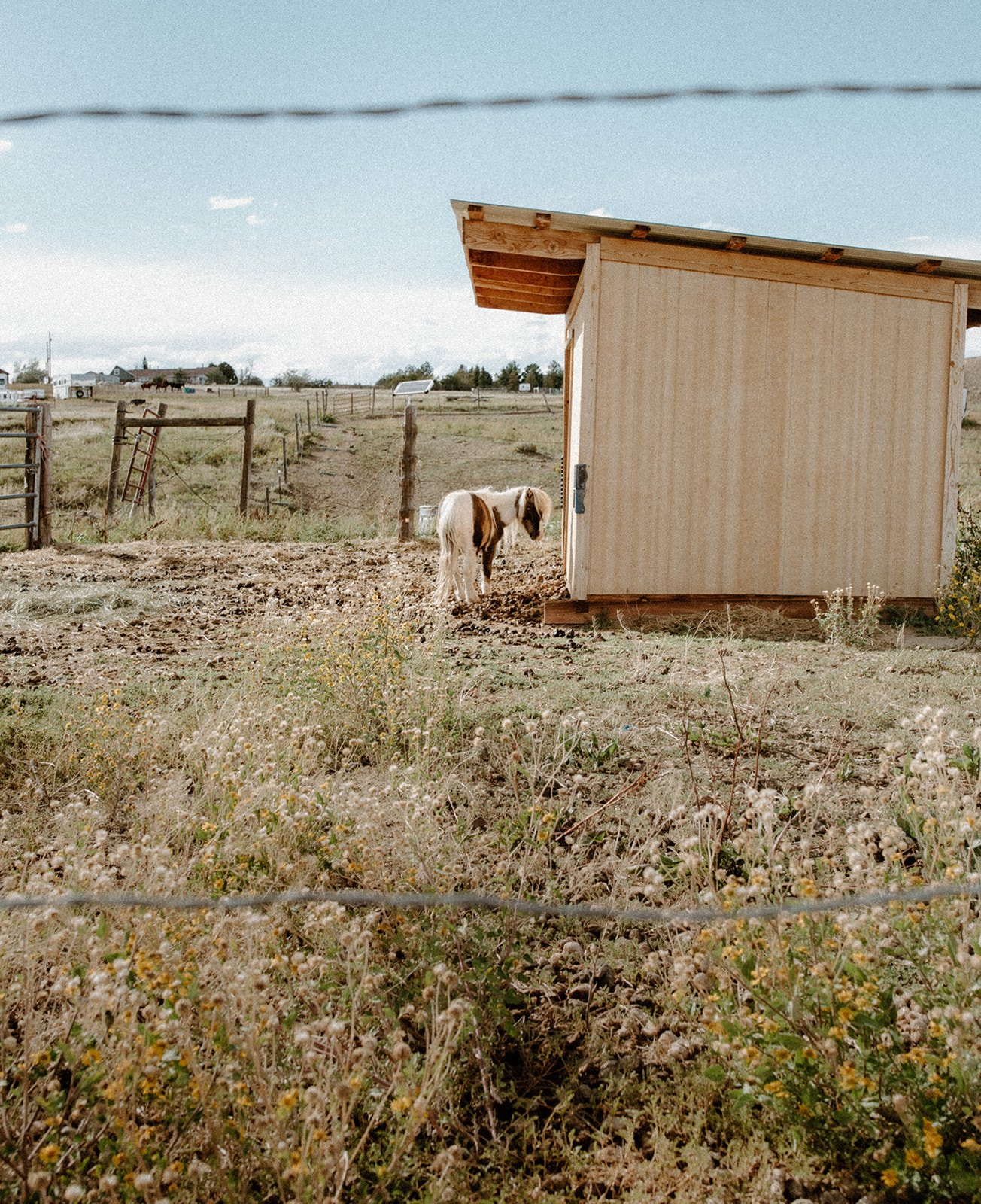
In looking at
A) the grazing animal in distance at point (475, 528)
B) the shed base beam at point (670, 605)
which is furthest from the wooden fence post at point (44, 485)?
the shed base beam at point (670, 605)

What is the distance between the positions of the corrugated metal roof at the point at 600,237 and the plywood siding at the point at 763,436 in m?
0.26

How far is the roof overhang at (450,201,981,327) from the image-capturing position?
7.35 m

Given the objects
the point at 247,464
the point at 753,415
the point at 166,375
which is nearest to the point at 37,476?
the point at 247,464

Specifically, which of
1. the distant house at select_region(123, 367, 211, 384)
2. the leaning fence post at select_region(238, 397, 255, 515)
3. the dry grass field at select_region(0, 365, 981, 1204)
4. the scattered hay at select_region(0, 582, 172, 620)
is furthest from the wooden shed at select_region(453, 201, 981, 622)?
the distant house at select_region(123, 367, 211, 384)

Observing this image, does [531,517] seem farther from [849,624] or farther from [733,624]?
[849,624]

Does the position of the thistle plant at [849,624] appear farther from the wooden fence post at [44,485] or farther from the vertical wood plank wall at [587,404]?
the wooden fence post at [44,485]

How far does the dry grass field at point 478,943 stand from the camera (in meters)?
2.07

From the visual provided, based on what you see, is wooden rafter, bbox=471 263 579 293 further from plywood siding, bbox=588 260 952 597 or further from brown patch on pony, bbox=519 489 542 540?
brown patch on pony, bbox=519 489 542 540

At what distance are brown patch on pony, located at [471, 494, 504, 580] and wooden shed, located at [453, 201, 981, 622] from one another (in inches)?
34.9

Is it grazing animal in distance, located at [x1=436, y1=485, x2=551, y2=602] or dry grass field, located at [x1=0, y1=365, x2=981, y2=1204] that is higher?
grazing animal in distance, located at [x1=436, y1=485, x2=551, y2=602]

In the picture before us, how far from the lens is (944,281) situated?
323 inches

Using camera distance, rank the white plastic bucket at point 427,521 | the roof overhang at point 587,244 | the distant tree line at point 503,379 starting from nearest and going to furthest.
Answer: the roof overhang at point 587,244 < the white plastic bucket at point 427,521 < the distant tree line at point 503,379

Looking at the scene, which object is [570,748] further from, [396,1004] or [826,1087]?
[826,1087]

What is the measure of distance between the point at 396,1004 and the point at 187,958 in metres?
0.63
